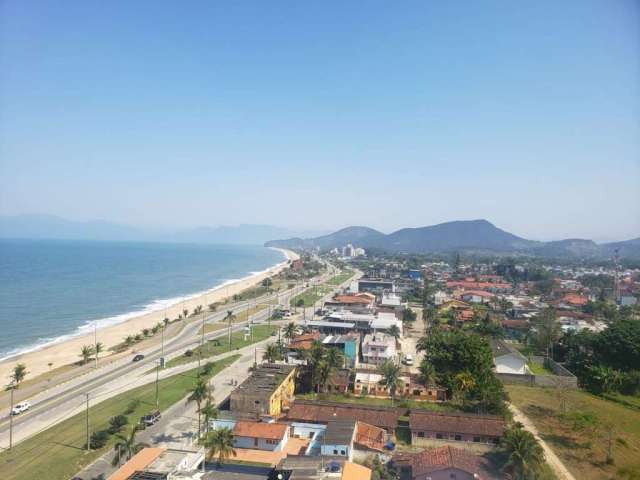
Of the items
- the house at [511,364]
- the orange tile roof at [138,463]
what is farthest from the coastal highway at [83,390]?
the house at [511,364]

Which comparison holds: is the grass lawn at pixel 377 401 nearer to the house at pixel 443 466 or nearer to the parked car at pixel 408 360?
the house at pixel 443 466

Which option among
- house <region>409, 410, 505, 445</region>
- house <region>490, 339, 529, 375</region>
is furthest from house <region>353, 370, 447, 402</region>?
house <region>490, 339, 529, 375</region>

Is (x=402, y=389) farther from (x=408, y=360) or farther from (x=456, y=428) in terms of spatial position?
(x=408, y=360)

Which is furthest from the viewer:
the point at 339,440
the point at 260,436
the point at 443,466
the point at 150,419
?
the point at 150,419

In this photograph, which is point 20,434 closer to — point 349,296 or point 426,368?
point 426,368

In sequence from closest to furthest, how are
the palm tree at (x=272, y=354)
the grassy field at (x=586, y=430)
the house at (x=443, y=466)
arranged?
the house at (x=443, y=466), the grassy field at (x=586, y=430), the palm tree at (x=272, y=354)

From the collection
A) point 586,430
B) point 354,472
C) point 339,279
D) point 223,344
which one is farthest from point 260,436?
point 339,279

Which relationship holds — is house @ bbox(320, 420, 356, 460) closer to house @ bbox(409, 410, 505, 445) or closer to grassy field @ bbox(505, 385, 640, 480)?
house @ bbox(409, 410, 505, 445)
